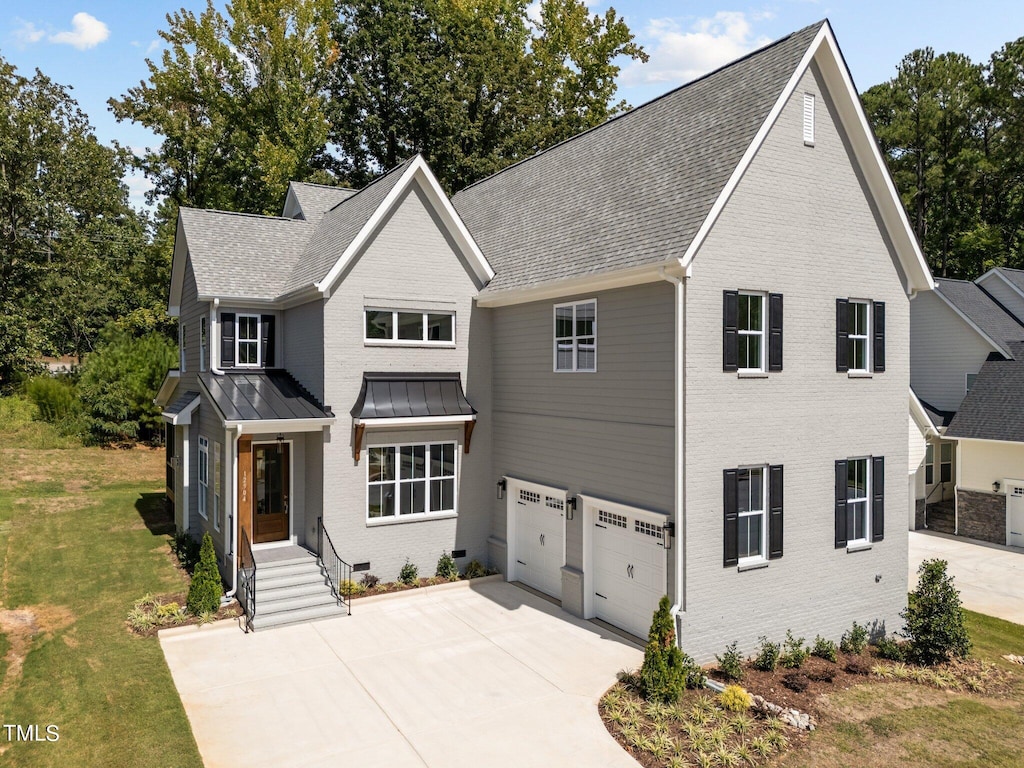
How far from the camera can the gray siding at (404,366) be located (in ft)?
52.3

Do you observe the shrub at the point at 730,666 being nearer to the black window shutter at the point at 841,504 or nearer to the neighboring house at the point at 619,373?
the neighboring house at the point at 619,373

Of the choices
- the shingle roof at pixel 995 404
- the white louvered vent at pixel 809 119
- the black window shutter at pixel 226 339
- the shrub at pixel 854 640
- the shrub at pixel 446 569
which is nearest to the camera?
the white louvered vent at pixel 809 119

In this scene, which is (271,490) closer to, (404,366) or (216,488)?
(216,488)

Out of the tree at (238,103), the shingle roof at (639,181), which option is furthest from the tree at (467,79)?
the shingle roof at (639,181)

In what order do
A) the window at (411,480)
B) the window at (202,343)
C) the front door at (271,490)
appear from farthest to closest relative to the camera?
the window at (202,343), the front door at (271,490), the window at (411,480)

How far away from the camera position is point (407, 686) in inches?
447

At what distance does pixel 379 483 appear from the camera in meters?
16.4

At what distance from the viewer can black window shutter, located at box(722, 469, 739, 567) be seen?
12477 mm

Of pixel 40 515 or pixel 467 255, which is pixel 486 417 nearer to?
pixel 467 255

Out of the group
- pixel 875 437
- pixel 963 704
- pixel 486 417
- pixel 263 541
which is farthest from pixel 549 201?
pixel 963 704

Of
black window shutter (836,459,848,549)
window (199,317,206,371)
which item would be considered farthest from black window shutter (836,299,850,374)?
window (199,317,206,371)

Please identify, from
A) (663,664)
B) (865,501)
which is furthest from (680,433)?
(865,501)

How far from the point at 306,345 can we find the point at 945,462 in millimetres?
23724

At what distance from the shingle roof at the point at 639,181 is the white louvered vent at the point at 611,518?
4797mm
